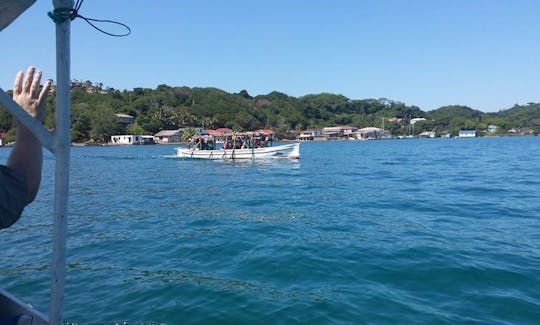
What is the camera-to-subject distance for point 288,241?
29.6 feet

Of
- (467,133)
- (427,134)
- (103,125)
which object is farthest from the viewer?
(427,134)

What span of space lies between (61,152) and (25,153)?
31cm

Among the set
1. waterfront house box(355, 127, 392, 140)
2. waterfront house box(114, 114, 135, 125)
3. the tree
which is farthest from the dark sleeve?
waterfront house box(355, 127, 392, 140)

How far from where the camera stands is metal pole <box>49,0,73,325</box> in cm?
205

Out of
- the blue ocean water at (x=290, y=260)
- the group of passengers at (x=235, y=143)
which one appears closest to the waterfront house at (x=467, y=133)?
the group of passengers at (x=235, y=143)

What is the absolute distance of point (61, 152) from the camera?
6.88ft

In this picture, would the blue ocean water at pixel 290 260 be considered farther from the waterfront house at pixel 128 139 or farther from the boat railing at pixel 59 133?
the waterfront house at pixel 128 139

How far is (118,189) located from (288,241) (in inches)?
506

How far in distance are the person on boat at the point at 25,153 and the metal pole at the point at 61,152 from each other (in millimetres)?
208

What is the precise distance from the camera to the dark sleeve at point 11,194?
2062mm

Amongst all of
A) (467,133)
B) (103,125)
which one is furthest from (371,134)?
(103,125)

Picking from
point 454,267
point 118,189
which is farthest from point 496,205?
point 118,189

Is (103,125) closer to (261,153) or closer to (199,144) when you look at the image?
(199,144)

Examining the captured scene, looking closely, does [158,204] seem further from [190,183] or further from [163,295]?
[163,295]
